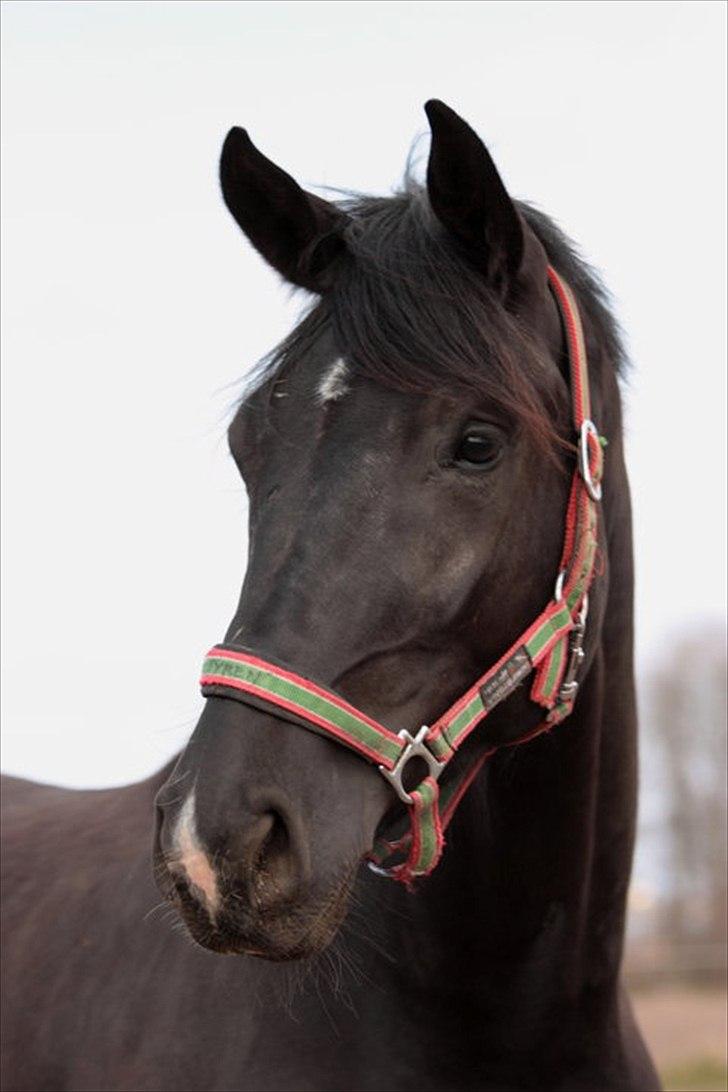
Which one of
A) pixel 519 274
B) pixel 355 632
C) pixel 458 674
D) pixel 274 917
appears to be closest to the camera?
pixel 274 917

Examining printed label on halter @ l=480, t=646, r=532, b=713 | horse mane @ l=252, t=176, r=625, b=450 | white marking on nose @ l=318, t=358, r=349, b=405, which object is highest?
Answer: horse mane @ l=252, t=176, r=625, b=450

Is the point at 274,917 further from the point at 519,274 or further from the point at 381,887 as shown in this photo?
the point at 519,274

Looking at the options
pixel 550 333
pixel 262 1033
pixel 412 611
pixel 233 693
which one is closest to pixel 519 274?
pixel 550 333

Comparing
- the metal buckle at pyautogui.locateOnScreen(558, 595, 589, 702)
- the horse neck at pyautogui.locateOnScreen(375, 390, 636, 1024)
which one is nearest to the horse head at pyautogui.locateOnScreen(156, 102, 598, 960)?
the metal buckle at pyautogui.locateOnScreen(558, 595, 589, 702)

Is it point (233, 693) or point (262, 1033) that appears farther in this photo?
point (262, 1033)

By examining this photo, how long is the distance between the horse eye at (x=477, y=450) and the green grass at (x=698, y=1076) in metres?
9.95

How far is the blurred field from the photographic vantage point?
40.8ft

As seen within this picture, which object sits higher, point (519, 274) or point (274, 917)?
point (519, 274)

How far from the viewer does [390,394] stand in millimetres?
3082

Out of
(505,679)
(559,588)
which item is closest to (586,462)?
(559,588)

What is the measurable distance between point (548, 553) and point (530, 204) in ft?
3.72

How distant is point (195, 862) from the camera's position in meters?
2.59

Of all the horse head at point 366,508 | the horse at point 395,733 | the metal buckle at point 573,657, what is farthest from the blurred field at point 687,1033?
the horse head at point 366,508

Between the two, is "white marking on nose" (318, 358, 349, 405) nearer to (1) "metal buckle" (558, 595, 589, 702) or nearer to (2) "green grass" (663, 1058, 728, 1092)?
(1) "metal buckle" (558, 595, 589, 702)
